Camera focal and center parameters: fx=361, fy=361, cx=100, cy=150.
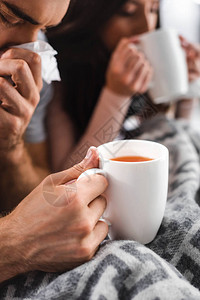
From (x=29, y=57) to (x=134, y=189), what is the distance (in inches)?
7.7

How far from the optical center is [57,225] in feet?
1.18

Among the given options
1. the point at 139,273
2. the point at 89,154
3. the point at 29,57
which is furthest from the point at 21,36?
the point at 139,273

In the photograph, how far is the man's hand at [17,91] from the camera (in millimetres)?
414

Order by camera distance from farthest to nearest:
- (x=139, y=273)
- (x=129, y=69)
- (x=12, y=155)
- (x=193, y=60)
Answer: (x=193, y=60) → (x=129, y=69) → (x=12, y=155) → (x=139, y=273)

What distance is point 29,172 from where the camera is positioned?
491mm

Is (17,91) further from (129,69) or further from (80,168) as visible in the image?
(129,69)

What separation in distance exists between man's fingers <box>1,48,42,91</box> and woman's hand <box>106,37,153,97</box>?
1.05ft

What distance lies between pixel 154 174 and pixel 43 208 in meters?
0.12

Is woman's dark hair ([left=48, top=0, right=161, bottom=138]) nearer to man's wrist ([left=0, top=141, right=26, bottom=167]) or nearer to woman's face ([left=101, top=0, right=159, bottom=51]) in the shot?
woman's face ([left=101, top=0, right=159, bottom=51])

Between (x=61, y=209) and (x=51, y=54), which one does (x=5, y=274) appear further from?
(x=51, y=54)

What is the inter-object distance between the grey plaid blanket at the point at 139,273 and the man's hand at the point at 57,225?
0.7 inches

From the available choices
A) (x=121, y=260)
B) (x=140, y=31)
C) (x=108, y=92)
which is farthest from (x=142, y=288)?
(x=140, y=31)

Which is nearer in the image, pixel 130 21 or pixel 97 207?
pixel 97 207

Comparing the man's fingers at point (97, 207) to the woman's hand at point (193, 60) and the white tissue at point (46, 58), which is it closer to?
the white tissue at point (46, 58)
